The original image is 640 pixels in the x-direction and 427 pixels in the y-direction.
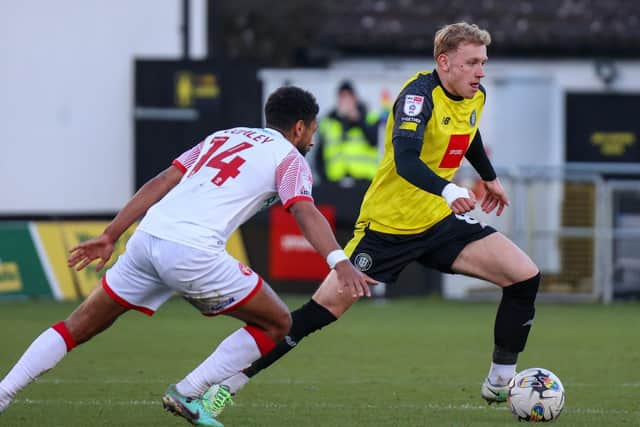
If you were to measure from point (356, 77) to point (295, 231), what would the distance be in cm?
294

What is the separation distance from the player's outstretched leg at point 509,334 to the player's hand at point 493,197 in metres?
0.72

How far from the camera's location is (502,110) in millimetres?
21422

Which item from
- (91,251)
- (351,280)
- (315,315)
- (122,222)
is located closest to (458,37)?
(315,315)

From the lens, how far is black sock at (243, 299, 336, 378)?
898 cm

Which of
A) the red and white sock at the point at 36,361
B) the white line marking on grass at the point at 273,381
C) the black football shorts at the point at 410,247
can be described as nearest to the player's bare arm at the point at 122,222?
the red and white sock at the point at 36,361

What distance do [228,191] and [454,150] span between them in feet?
6.39

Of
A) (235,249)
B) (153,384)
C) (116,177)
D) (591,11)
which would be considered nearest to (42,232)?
(235,249)

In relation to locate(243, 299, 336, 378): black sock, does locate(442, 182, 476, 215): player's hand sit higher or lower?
higher

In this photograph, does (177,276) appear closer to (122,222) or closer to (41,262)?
(122,222)

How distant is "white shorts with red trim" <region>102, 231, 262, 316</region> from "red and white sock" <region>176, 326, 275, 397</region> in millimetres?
231

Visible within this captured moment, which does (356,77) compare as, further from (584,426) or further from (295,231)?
(584,426)

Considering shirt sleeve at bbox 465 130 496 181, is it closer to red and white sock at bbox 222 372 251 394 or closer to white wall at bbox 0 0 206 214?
red and white sock at bbox 222 372 251 394

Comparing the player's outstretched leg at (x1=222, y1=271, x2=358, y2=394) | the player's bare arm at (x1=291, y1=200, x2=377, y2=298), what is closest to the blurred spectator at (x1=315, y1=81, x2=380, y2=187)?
the player's outstretched leg at (x1=222, y1=271, x2=358, y2=394)

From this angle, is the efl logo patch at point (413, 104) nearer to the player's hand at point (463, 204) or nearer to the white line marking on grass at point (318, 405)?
the player's hand at point (463, 204)
